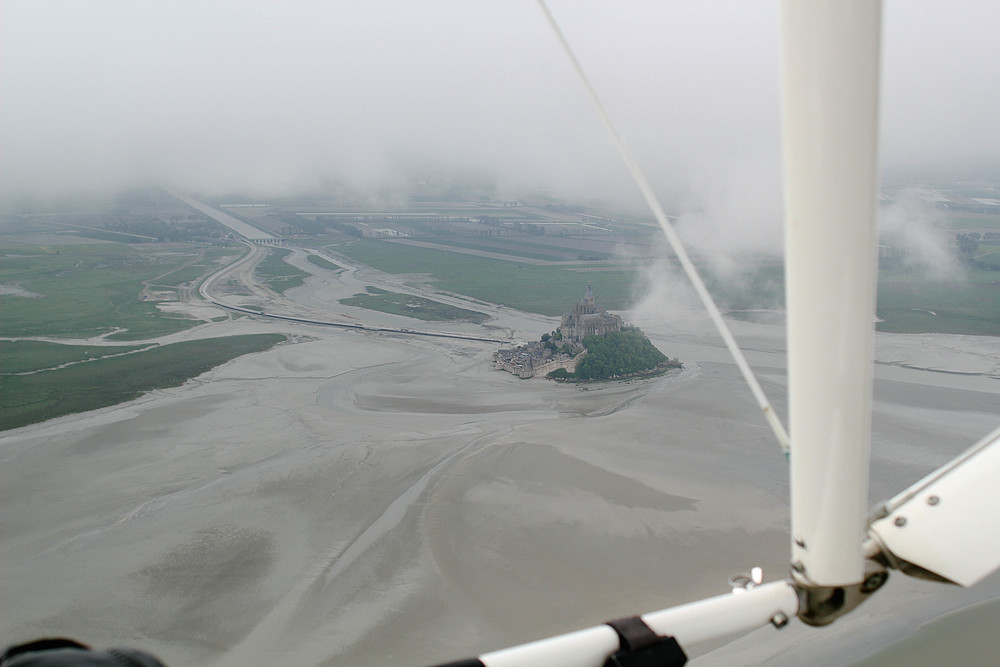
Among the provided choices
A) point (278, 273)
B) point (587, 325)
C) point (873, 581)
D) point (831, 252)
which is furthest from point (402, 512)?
point (278, 273)

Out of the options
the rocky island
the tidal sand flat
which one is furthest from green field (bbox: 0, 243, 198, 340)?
the rocky island

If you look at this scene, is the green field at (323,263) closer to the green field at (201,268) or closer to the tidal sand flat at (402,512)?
the green field at (201,268)

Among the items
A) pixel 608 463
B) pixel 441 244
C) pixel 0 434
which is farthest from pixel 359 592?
pixel 441 244

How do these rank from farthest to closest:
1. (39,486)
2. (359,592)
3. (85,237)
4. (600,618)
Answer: (85,237), (39,486), (359,592), (600,618)

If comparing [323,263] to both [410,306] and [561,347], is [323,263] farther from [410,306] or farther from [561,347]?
[561,347]

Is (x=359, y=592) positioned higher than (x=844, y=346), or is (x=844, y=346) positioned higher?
(x=844, y=346)

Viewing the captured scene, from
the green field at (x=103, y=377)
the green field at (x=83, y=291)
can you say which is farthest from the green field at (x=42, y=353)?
the green field at (x=83, y=291)

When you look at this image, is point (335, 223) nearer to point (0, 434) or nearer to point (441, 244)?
Answer: point (441, 244)
